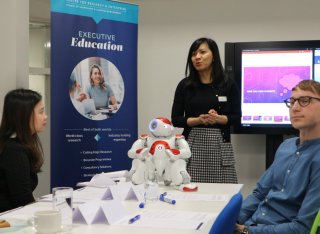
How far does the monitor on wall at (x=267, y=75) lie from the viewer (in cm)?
392

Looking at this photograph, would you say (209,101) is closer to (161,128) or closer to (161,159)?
(161,128)

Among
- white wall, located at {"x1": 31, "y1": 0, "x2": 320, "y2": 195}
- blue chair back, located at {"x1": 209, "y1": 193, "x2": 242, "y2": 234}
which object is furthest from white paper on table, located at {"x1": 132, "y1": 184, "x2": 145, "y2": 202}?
white wall, located at {"x1": 31, "y1": 0, "x2": 320, "y2": 195}

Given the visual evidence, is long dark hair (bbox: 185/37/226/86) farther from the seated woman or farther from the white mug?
the white mug

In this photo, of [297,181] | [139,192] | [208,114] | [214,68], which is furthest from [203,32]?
[297,181]

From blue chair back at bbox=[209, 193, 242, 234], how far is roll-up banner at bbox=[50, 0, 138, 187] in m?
2.64

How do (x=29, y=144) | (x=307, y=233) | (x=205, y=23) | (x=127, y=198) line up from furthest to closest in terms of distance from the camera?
(x=205, y=23), (x=29, y=144), (x=127, y=198), (x=307, y=233)

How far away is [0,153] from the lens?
2328 millimetres

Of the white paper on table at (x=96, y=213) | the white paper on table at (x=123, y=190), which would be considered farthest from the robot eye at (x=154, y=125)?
the white paper on table at (x=96, y=213)

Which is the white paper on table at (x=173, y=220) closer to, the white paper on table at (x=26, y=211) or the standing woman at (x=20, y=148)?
the white paper on table at (x=26, y=211)

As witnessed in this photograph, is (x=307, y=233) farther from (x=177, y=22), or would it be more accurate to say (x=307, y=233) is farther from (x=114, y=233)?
(x=177, y=22)

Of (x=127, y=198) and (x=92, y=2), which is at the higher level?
(x=92, y=2)

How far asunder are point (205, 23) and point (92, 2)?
1244 millimetres

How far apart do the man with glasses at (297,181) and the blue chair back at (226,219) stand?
1.88 ft

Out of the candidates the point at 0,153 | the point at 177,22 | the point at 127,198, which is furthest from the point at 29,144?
the point at 177,22
